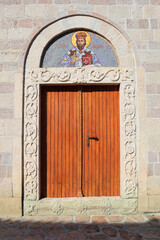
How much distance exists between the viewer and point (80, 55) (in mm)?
3580

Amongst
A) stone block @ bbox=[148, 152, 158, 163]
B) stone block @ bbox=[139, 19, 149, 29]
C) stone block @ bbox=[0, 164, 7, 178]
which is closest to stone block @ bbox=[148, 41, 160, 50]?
stone block @ bbox=[139, 19, 149, 29]

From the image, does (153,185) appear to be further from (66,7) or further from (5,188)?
(66,7)

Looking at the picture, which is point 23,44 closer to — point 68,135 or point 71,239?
point 68,135

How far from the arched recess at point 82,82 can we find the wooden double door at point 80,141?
7.5 inches

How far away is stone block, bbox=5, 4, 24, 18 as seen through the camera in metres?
3.49

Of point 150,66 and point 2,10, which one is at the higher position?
point 2,10

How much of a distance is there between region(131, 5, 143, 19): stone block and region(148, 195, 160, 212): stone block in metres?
3.61

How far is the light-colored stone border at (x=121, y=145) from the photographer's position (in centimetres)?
333

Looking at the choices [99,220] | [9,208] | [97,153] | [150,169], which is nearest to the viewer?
[99,220]

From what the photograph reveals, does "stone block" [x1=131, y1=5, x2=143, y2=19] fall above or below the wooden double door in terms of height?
above

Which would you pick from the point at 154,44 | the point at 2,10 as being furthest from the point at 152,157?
the point at 2,10

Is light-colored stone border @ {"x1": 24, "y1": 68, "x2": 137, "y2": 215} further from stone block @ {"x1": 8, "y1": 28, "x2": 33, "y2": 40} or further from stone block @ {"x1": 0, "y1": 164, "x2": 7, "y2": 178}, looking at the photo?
stone block @ {"x1": 8, "y1": 28, "x2": 33, "y2": 40}

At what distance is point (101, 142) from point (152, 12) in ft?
9.44

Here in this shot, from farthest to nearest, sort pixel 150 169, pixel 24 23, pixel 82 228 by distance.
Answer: pixel 24 23 → pixel 150 169 → pixel 82 228
